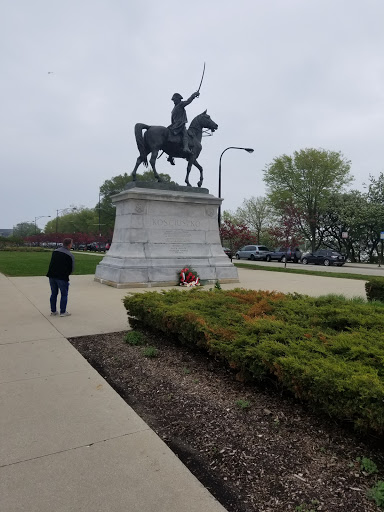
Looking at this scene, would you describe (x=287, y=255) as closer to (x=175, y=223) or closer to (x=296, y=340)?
(x=175, y=223)

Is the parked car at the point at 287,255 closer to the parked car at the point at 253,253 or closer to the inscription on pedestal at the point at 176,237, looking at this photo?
the parked car at the point at 253,253

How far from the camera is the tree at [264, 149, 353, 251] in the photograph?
4669 cm

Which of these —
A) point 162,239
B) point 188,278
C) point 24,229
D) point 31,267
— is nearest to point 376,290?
point 188,278

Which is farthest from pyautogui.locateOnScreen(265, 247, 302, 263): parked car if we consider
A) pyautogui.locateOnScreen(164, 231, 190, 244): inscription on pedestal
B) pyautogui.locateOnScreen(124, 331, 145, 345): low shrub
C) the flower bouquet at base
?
pyautogui.locateOnScreen(124, 331, 145, 345): low shrub

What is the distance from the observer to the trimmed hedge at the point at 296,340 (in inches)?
105

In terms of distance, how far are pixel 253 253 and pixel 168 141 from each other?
30626 millimetres

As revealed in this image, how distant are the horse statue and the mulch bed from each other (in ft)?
35.9

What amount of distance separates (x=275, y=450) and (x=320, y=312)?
2.47 m

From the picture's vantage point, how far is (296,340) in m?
3.87

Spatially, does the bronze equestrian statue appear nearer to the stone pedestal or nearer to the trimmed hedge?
the stone pedestal

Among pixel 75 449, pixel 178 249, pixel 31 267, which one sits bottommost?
pixel 75 449

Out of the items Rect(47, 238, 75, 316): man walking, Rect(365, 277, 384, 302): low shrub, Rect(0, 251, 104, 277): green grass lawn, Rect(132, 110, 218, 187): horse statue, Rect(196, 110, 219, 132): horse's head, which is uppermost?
Rect(196, 110, 219, 132): horse's head

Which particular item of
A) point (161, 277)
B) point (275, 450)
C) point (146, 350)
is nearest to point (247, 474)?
point (275, 450)

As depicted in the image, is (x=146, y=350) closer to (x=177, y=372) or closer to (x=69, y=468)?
(x=177, y=372)
